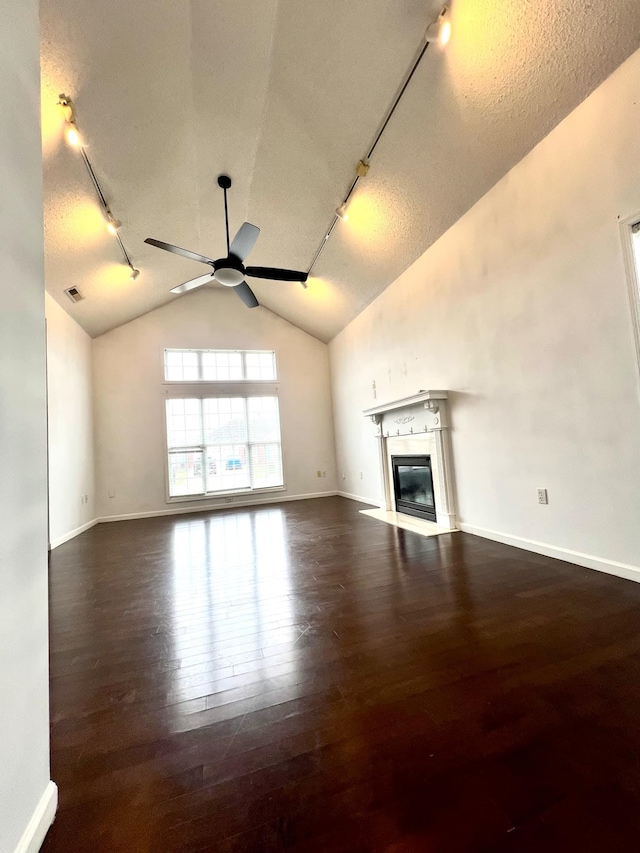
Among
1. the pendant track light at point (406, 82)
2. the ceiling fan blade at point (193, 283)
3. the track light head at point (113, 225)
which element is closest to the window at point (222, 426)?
the ceiling fan blade at point (193, 283)

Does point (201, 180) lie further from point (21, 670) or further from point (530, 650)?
point (530, 650)

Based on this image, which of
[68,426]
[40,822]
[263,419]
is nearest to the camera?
[40,822]

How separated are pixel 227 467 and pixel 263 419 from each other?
3.91 feet

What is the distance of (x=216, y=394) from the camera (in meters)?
6.96

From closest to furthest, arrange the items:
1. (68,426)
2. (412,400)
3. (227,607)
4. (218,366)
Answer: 1. (227,607)
2. (412,400)
3. (68,426)
4. (218,366)

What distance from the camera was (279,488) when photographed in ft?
23.4

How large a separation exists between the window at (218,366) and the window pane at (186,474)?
58.1 inches

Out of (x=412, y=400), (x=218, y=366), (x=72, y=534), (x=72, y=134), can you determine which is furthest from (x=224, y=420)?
(x=72, y=134)

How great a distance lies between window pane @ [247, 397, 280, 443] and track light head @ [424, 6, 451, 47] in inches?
220

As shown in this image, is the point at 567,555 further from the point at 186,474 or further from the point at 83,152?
the point at 186,474

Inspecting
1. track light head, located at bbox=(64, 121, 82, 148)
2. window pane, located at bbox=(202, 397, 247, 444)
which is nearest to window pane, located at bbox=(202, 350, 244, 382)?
window pane, located at bbox=(202, 397, 247, 444)

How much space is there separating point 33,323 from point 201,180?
3.92 m

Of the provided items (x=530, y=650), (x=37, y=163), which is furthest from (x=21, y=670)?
(x=530, y=650)

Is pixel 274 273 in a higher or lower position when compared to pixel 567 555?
higher
